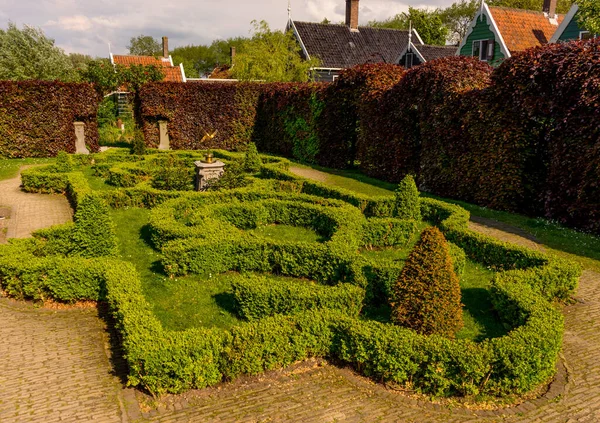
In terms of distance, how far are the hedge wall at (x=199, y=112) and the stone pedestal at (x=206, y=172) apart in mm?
12850

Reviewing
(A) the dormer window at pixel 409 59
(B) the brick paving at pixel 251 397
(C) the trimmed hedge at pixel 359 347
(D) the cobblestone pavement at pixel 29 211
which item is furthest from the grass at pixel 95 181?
(A) the dormer window at pixel 409 59

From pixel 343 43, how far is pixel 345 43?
0.59 ft

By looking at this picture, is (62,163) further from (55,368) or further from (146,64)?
(146,64)

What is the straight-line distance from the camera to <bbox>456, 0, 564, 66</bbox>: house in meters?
30.7

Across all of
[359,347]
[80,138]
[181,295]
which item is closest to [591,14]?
[359,347]

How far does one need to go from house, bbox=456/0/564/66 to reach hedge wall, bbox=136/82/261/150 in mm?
15675

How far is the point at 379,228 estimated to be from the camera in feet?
35.2

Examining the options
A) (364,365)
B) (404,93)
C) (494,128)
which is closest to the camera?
(364,365)

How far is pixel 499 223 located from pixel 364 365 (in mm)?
8383

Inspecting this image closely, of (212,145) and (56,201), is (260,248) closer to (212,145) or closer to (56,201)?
(56,201)

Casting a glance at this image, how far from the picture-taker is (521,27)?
31641 mm

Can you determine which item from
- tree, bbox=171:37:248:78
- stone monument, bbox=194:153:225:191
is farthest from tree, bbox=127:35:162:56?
stone monument, bbox=194:153:225:191

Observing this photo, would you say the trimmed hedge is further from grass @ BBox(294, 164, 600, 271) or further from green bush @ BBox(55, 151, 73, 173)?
green bush @ BBox(55, 151, 73, 173)

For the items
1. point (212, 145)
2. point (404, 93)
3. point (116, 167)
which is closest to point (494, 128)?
point (404, 93)
